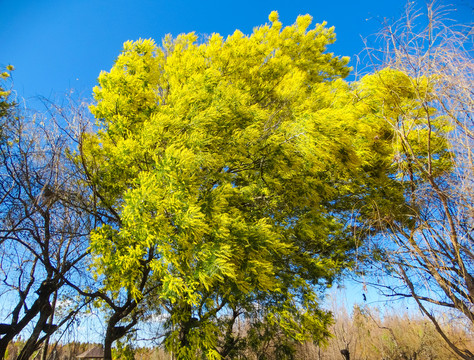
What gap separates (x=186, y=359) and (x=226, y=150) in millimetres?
3505

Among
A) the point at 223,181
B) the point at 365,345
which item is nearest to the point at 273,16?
the point at 223,181

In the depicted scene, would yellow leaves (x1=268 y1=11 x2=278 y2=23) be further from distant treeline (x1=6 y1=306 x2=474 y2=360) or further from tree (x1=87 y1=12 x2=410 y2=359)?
distant treeline (x1=6 y1=306 x2=474 y2=360)

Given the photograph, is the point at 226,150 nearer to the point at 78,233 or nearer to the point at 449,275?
the point at 78,233

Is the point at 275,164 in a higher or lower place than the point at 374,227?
higher

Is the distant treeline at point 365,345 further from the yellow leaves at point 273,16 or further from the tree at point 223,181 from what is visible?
the yellow leaves at point 273,16

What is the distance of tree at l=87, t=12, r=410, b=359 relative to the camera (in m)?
4.20

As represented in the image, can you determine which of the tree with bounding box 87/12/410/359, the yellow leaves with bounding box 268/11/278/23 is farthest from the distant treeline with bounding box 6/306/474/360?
the yellow leaves with bounding box 268/11/278/23

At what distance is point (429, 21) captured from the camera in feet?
7.25

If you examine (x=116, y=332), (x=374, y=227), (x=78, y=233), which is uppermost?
(x=78, y=233)

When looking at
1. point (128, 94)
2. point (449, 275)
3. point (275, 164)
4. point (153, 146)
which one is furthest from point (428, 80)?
point (128, 94)

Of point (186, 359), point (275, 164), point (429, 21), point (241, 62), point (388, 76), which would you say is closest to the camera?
point (429, 21)

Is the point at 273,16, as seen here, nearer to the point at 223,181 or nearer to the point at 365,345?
the point at 223,181

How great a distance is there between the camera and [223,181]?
5688 millimetres

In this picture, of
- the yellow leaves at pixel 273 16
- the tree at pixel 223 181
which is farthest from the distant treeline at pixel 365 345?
the yellow leaves at pixel 273 16
